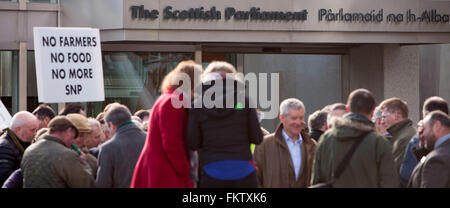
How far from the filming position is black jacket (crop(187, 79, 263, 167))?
6.20 metres

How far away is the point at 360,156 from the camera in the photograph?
21.3 ft

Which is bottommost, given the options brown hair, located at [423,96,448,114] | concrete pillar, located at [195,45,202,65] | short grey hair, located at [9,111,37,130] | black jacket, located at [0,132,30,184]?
black jacket, located at [0,132,30,184]

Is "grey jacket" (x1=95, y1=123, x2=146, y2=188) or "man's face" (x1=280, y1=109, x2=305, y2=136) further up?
"man's face" (x1=280, y1=109, x2=305, y2=136)

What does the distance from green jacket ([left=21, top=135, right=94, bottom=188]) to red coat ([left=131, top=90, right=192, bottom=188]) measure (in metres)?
1.00

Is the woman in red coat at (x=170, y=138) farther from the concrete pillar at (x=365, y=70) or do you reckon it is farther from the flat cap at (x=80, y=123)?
the concrete pillar at (x=365, y=70)

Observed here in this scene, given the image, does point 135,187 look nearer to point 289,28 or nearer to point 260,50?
point 289,28

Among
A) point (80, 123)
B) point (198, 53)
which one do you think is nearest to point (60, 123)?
point (80, 123)

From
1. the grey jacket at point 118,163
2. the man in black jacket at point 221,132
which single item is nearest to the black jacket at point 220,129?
the man in black jacket at point 221,132

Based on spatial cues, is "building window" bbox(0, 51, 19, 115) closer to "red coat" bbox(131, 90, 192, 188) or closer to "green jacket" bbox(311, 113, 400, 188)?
"red coat" bbox(131, 90, 192, 188)

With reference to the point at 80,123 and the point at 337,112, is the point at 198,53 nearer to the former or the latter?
the point at 337,112

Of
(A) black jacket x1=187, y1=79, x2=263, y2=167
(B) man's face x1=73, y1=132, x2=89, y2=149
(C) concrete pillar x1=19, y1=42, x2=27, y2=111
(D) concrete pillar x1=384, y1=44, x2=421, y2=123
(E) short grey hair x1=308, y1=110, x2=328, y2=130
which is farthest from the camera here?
(D) concrete pillar x1=384, y1=44, x2=421, y2=123

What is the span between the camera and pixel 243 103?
6289 mm

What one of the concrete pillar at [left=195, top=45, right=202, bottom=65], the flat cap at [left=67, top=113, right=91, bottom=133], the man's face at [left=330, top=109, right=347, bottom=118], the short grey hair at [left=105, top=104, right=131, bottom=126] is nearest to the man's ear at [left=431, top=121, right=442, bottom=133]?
the man's face at [left=330, top=109, right=347, bottom=118]

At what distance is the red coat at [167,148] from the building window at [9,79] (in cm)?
1378
